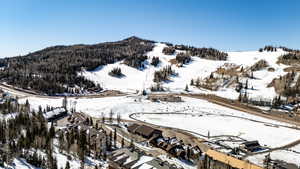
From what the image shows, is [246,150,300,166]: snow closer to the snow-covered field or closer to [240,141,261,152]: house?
the snow-covered field

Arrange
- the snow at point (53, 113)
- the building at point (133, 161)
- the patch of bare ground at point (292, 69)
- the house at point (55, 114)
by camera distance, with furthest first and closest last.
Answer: the patch of bare ground at point (292, 69), the snow at point (53, 113), the house at point (55, 114), the building at point (133, 161)

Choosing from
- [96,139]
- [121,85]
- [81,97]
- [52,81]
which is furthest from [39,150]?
[121,85]

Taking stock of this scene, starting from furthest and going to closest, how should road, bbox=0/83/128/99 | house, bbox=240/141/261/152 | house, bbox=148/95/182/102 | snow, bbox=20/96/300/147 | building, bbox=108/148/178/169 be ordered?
road, bbox=0/83/128/99, house, bbox=148/95/182/102, snow, bbox=20/96/300/147, house, bbox=240/141/261/152, building, bbox=108/148/178/169

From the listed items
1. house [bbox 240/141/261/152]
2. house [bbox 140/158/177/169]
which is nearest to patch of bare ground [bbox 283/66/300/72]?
house [bbox 240/141/261/152]

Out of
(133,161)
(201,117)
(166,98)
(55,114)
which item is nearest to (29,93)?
(55,114)

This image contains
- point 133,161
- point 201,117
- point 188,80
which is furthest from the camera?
point 188,80

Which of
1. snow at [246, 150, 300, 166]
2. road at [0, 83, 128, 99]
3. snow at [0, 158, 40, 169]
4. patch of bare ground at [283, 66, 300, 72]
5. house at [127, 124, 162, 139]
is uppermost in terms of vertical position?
patch of bare ground at [283, 66, 300, 72]

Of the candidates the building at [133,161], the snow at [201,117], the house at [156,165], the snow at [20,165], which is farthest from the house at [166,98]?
the snow at [20,165]

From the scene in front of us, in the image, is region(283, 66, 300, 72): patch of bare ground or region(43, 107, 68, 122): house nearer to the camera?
region(43, 107, 68, 122): house

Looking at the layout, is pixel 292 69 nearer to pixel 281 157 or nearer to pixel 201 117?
pixel 201 117

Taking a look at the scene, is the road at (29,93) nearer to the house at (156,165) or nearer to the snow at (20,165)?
the snow at (20,165)

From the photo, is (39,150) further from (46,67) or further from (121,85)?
(46,67)
